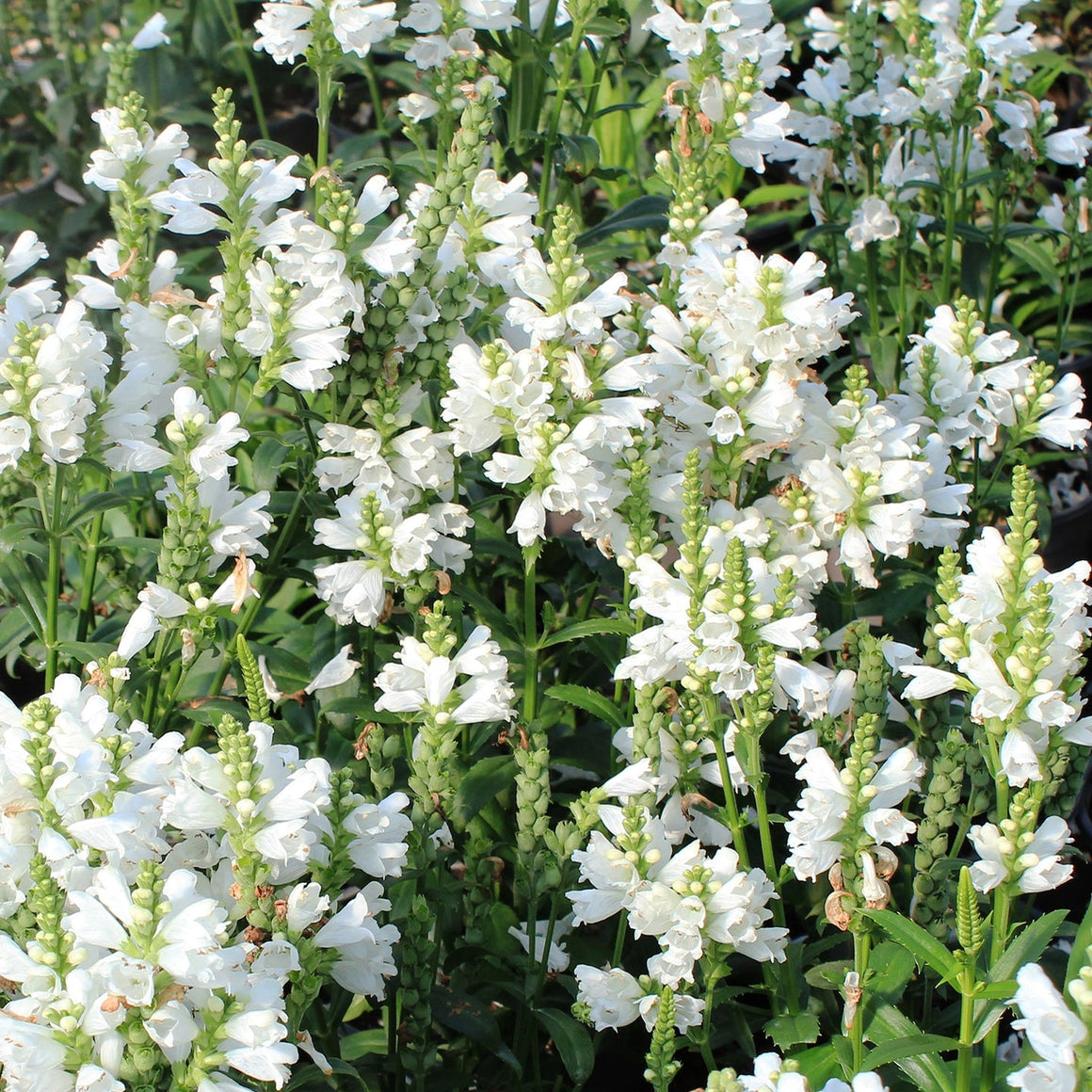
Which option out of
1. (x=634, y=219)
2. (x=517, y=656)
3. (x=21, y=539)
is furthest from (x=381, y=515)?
(x=634, y=219)

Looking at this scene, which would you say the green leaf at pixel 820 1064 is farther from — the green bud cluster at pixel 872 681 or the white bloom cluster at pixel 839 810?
the green bud cluster at pixel 872 681

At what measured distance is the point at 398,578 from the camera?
239 cm

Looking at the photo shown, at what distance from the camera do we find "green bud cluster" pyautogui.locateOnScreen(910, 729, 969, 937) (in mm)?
2064

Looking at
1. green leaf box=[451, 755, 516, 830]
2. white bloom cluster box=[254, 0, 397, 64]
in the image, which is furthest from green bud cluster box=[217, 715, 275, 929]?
white bloom cluster box=[254, 0, 397, 64]

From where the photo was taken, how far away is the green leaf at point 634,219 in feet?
11.2

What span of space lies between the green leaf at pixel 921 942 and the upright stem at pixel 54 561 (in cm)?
155

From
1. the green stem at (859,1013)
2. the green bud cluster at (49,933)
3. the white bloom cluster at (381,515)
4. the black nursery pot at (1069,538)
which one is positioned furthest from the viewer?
the black nursery pot at (1069,538)

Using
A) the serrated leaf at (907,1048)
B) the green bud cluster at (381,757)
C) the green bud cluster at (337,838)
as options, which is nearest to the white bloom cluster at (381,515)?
the green bud cluster at (381,757)

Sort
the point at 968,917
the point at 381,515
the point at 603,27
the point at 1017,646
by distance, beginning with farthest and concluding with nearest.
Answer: the point at 603,27, the point at 381,515, the point at 1017,646, the point at 968,917

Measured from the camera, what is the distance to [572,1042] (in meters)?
2.19

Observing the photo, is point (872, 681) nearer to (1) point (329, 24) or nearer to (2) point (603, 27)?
(1) point (329, 24)

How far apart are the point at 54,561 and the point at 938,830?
1631 millimetres

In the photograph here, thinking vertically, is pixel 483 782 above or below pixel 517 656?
below

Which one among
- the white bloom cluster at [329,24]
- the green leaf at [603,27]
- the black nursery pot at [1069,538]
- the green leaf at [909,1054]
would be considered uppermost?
the white bloom cluster at [329,24]
